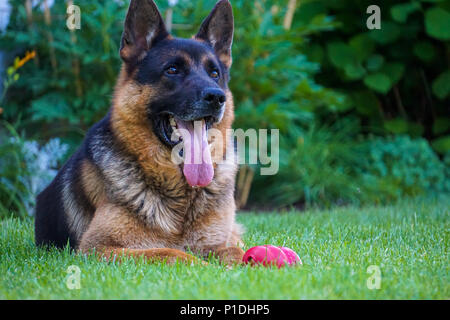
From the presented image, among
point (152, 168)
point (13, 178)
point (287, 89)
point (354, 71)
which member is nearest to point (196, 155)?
point (152, 168)

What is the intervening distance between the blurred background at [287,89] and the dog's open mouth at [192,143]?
2.57m

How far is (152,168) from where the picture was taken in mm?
3467

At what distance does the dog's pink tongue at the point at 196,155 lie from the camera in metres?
3.47

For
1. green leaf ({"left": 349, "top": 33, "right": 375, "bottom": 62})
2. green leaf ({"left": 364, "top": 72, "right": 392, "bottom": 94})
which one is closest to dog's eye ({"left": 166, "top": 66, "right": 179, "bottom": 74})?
green leaf ({"left": 364, "top": 72, "right": 392, "bottom": 94})

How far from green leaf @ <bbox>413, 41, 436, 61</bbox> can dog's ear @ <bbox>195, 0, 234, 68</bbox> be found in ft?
15.6

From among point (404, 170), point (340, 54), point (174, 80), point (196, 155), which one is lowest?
point (404, 170)

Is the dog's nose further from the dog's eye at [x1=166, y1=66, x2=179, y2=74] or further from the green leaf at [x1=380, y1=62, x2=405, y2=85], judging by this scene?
the green leaf at [x1=380, y1=62, x2=405, y2=85]

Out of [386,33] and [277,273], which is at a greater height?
[386,33]

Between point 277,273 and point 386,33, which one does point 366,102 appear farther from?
point 277,273

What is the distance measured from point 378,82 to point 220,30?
4.06 m

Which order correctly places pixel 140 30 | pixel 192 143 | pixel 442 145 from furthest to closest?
pixel 442 145 → pixel 140 30 → pixel 192 143

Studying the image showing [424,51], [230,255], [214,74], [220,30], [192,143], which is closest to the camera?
[230,255]
